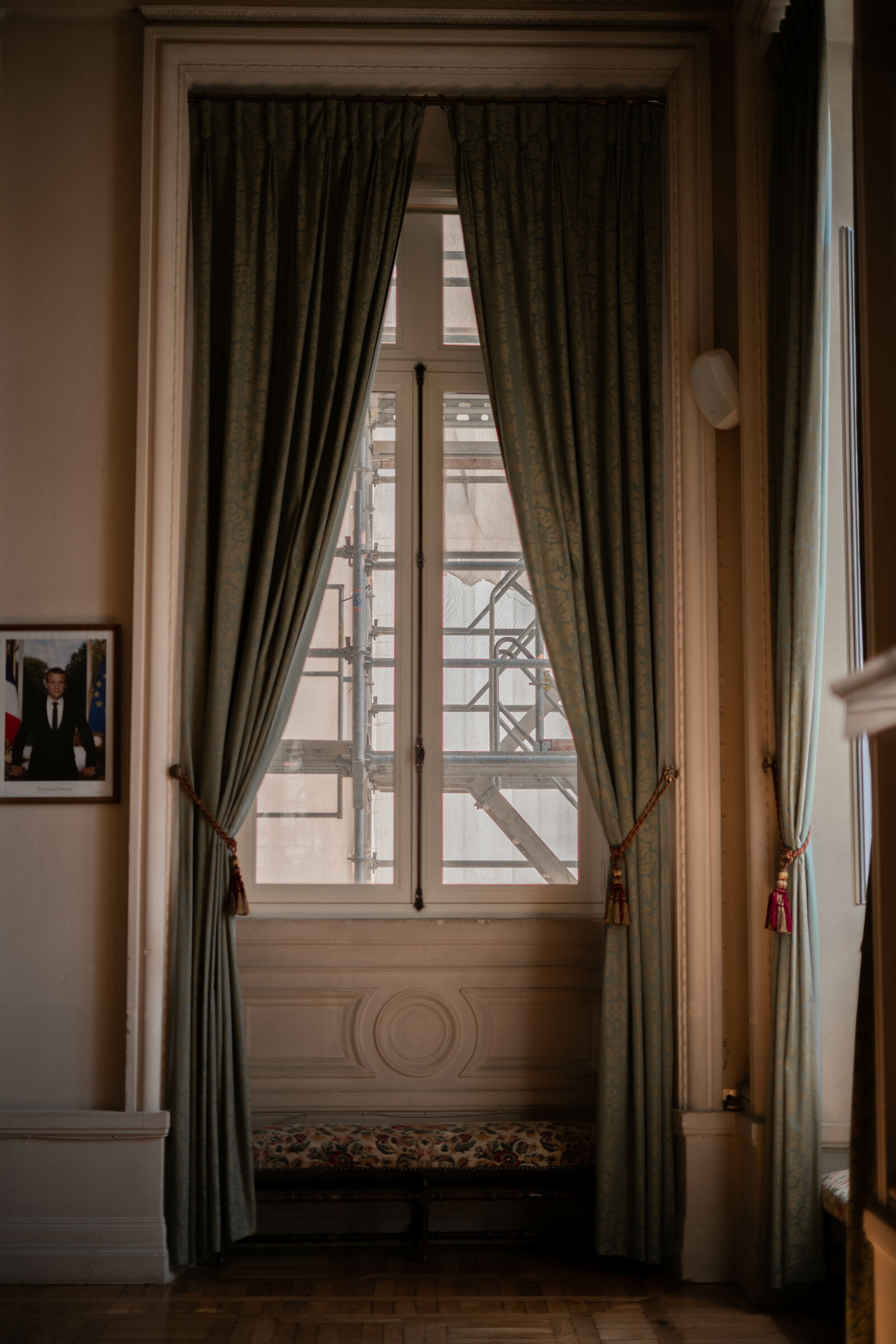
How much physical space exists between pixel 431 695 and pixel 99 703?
1.02 meters

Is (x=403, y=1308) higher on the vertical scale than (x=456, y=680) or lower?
lower

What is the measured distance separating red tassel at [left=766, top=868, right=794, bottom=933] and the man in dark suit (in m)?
1.98

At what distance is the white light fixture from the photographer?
307 cm

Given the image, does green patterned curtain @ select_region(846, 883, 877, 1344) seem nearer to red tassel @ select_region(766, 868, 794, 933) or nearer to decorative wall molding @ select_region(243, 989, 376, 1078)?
red tassel @ select_region(766, 868, 794, 933)

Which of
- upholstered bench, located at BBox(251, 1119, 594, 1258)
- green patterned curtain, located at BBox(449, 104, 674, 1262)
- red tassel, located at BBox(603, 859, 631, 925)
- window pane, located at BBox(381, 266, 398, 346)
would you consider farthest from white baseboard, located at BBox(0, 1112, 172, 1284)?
window pane, located at BBox(381, 266, 398, 346)

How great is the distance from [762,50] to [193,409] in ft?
6.55

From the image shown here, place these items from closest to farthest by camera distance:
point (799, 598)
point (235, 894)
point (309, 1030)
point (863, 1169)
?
point (863, 1169), point (799, 598), point (235, 894), point (309, 1030)

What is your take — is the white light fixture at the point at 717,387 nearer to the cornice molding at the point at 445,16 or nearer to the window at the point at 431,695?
the window at the point at 431,695

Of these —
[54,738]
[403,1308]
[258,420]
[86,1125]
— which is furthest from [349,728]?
[403,1308]

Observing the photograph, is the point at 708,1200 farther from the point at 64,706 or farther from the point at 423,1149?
the point at 64,706

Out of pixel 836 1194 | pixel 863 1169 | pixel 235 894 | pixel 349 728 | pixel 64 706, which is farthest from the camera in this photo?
pixel 349 728

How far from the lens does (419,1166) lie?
3.03 m

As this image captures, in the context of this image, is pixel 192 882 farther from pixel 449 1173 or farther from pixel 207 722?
pixel 449 1173

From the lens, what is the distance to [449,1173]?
9.95 feet
